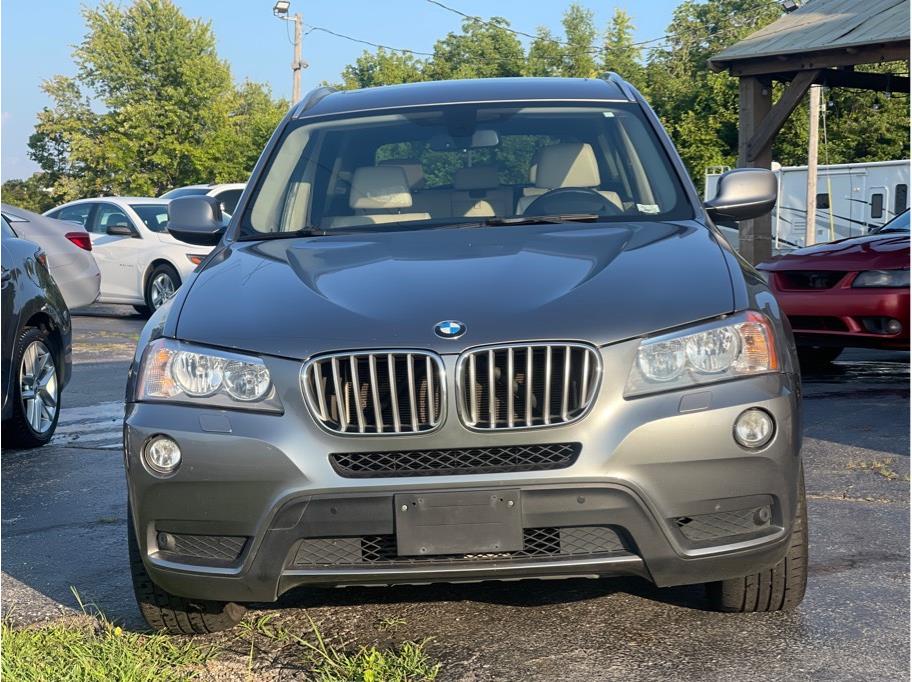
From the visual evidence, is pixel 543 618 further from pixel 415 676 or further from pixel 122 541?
pixel 122 541

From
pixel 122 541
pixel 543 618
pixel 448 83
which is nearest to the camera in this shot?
pixel 543 618

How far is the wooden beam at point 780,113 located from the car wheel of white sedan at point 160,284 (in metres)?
8.19

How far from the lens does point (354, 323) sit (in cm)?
346

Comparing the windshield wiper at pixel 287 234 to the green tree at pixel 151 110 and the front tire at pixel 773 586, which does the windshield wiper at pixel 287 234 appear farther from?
the green tree at pixel 151 110

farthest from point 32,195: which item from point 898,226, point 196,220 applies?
point 196,220

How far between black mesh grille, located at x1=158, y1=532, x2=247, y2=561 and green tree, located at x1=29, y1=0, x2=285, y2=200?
183 ft

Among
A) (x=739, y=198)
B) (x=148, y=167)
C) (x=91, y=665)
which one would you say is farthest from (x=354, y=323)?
(x=148, y=167)

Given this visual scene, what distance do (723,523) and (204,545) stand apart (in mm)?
1374

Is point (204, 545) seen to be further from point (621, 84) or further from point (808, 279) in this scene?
point (808, 279)

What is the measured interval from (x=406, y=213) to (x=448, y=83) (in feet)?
3.31

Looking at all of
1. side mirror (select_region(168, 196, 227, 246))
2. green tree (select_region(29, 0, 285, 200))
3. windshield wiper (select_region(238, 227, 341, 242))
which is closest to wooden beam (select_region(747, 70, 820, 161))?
side mirror (select_region(168, 196, 227, 246))

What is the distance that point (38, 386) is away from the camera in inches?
293

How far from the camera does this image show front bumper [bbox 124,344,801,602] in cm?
328

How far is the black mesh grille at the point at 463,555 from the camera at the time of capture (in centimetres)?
336
